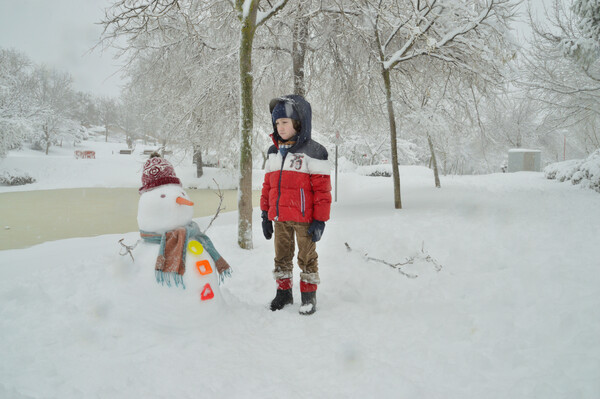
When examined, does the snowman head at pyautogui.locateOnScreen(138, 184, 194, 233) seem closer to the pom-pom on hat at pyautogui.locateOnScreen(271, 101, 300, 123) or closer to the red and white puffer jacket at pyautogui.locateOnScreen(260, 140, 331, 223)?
the red and white puffer jacket at pyautogui.locateOnScreen(260, 140, 331, 223)

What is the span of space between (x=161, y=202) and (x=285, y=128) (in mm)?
1187

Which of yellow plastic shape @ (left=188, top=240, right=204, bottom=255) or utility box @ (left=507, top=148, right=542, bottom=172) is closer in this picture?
yellow plastic shape @ (left=188, top=240, right=204, bottom=255)

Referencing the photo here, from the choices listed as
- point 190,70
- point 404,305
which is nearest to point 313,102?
point 190,70

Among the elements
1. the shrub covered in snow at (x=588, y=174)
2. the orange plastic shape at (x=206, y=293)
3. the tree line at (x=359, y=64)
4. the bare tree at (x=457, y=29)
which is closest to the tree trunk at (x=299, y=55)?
the tree line at (x=359, y=64)

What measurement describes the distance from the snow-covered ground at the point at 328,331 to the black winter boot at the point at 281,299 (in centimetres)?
9

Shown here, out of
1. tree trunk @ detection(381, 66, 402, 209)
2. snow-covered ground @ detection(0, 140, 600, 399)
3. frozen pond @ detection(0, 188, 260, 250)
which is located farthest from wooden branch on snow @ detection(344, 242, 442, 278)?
frozen pond @ detection(0, 188, 260, 250)

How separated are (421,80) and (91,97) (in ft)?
141

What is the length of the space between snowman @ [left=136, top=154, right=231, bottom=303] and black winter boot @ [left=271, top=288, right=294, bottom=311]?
25.9 inches

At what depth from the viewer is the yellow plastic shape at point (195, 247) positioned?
8.23 feet

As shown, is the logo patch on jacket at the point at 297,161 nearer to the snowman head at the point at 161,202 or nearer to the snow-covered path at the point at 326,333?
the snowman head at the point at 161,202

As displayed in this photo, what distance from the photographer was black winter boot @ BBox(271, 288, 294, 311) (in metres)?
3.06

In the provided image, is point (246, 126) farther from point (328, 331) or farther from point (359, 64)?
point (359, 64)

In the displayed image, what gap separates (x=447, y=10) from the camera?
607 centimetres

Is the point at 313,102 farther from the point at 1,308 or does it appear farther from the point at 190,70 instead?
the point at 1,308
